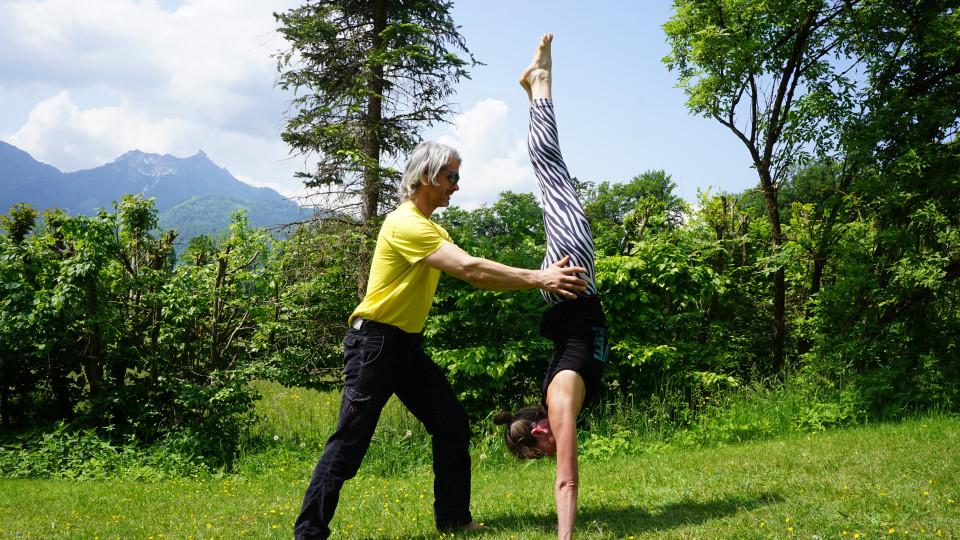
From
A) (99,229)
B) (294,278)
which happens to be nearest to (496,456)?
(294,278)

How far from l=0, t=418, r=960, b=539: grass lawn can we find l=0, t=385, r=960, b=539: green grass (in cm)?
1

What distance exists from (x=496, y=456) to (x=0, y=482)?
537 centimetres

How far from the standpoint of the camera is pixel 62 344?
26.4ft

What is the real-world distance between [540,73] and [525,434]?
2.12 m

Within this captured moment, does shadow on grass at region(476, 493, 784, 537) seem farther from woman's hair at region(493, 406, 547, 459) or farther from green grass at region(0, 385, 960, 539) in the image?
woman's hair at region(493, 406, 547, 459)

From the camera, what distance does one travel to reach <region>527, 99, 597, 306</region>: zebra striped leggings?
3.17m

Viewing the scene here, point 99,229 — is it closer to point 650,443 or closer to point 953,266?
point 650,443

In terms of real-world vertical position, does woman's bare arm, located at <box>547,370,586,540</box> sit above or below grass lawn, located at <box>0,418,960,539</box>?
above

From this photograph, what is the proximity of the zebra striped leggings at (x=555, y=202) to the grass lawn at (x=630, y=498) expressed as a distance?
1563mm

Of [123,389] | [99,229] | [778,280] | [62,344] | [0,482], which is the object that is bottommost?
[0,482]

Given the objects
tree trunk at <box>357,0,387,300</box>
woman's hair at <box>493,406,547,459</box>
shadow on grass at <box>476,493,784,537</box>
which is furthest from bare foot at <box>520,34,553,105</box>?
tree trunk at <box>357,0,387,300</box>

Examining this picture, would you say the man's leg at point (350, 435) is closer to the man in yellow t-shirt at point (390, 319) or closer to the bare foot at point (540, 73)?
the man in yellow t-shirt at point (390, 319)

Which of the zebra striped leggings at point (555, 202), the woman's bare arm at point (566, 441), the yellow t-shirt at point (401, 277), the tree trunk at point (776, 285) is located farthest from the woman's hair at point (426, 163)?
the tree trunk at point (776, 285)

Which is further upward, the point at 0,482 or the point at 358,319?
the point at 358,319
